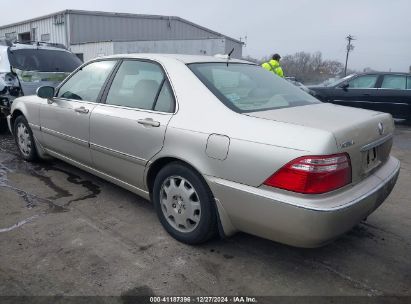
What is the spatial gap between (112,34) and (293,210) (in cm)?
2213

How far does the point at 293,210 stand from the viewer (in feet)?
7.57

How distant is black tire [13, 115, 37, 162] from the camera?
499 centimetres

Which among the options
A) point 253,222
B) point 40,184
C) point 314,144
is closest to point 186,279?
point 253,222

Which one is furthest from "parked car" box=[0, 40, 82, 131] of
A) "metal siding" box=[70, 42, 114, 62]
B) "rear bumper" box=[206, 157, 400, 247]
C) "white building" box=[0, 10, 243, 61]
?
"white building" box=[0, 10, 243, 61]

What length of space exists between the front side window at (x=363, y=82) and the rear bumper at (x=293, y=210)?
7.98 meters

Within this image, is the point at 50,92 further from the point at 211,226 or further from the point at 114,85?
the point at 211,226

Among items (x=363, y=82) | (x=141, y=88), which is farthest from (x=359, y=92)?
(x=141, y=88)

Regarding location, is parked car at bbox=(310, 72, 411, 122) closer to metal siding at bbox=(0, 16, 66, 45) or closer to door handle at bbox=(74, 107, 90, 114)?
door handle at bbox=(74, 107, 90, 114)

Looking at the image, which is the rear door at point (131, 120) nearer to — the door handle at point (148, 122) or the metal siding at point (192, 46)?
the door handle at point (148, 122)

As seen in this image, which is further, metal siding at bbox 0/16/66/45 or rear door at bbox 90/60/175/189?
metal siding at bbox 0/16/66/45

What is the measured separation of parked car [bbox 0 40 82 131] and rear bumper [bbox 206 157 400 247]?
508 cm

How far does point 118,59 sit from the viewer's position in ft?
12.3

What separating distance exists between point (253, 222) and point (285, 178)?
0.41 m

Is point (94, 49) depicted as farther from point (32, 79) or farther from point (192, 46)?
point (32, 79)
